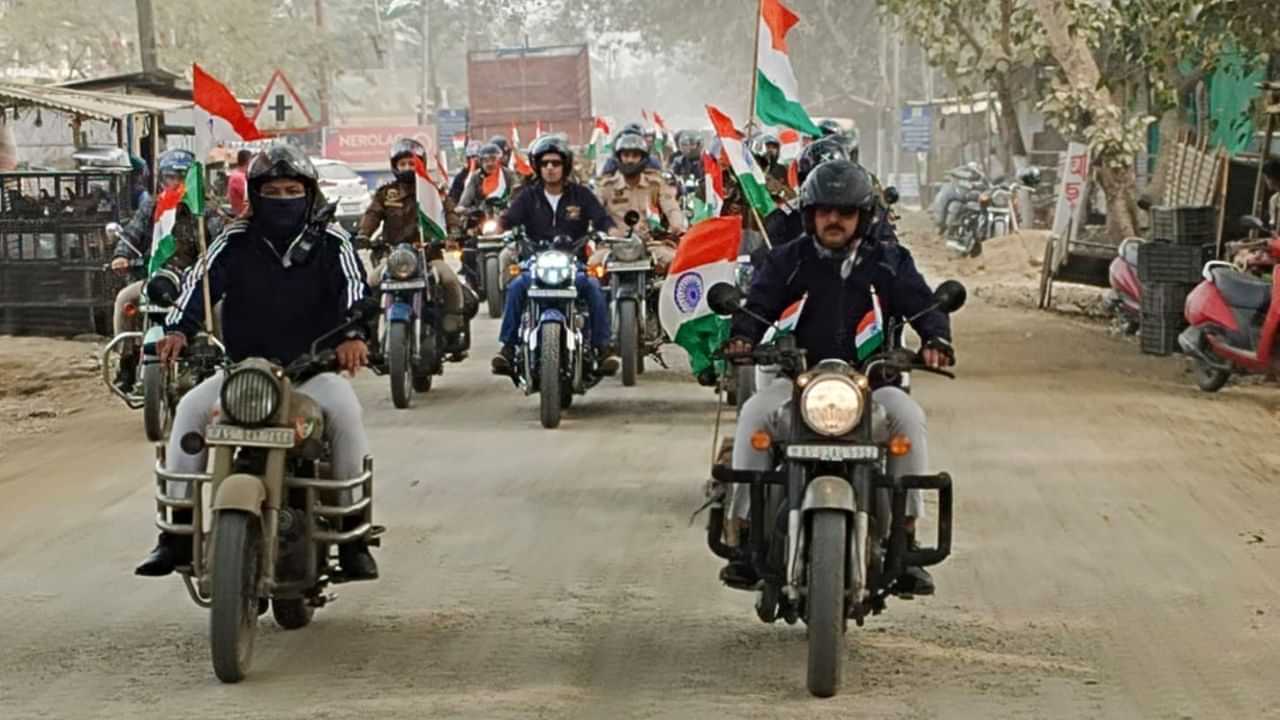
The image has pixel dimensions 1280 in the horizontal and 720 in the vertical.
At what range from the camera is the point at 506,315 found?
46.6 feet

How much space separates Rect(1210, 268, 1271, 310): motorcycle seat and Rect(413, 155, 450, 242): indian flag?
5.65 m

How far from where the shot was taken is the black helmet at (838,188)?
7.32 metres

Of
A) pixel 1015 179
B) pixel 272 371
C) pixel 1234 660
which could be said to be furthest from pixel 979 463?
pixel 1015 179

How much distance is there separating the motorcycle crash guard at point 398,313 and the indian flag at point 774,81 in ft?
14.8

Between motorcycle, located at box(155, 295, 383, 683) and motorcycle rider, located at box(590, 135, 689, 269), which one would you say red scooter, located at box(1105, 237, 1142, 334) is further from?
motorcycle, located at box(155, 295, 383, 683)

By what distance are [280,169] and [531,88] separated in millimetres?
43470

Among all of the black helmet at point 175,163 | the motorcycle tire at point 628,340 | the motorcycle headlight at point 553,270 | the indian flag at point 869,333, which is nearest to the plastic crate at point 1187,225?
the motorcycle tire at point 628,340

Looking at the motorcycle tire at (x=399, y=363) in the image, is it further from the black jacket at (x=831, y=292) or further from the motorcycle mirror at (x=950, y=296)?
the motorcycle mirror at (x=950, y=296)

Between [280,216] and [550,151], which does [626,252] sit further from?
[280,216]

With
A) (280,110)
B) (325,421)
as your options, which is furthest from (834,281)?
(280,110)

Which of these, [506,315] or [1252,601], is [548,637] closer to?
[1252,601]

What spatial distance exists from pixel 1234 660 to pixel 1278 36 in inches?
454

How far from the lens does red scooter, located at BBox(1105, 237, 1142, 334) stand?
63.0 feet

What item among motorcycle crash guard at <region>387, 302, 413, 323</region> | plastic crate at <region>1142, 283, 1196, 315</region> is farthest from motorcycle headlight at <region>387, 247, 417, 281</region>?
plastic crate at <region>1142, 283, 1196, 315</region>
